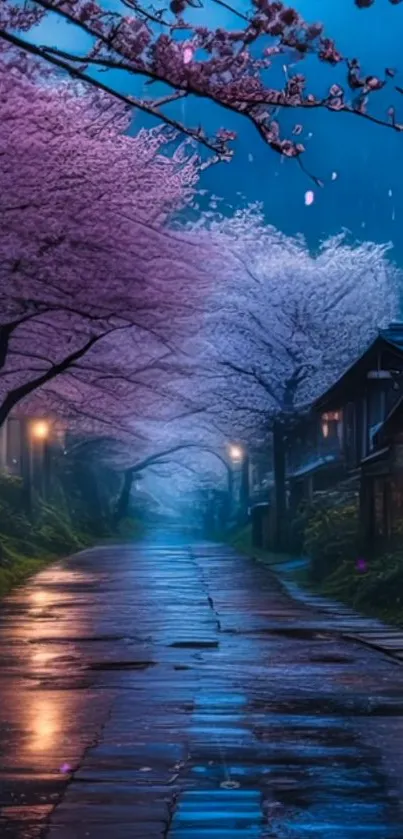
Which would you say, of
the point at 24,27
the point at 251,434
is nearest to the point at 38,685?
the point at 24,27

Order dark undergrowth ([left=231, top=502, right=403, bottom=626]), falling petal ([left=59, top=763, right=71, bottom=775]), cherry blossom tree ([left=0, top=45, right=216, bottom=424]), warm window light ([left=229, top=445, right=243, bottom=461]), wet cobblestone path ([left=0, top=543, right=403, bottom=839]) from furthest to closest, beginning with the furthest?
warm window light ([left=229, top=445, right=243, bottom=461]) → dark undergrowth ([left=231, top=502, right=403, bottom=626]) → cherry blossom tree ([left=0, top=45, right=216, bottom=424]) → falling petal ([left=59, top=763, right=71, bottom=775]) → wet cobblestone path ([left=0, top=543, right=403, bottom=839])

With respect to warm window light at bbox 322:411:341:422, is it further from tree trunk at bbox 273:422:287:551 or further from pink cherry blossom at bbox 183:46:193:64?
pink cherry blossom at bbox 183:46:193:64

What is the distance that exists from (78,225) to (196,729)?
15.0m

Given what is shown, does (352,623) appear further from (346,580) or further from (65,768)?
(65,768)

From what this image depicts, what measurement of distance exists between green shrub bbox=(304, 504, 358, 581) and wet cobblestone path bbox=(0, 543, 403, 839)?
1013 cm

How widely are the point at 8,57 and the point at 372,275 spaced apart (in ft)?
113

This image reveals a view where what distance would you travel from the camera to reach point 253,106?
860cm

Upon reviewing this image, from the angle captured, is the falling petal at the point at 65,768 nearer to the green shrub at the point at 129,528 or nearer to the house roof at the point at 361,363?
the house roof at the point at 361,363

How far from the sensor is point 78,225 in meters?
25.1

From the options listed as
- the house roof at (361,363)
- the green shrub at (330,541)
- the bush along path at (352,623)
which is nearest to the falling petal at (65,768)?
the bush along path at (352,623)

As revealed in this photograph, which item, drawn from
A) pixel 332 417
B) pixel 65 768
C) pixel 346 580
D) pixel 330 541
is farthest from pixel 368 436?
pixel 65 768

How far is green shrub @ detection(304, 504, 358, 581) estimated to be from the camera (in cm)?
3503

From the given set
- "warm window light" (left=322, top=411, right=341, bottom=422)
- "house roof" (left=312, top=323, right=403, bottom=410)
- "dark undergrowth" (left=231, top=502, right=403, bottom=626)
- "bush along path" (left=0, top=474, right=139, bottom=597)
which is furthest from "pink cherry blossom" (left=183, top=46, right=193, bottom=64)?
"warm window light" (left=322, top=411, right=341, bottom=422)

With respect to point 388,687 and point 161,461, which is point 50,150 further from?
point 161,461
